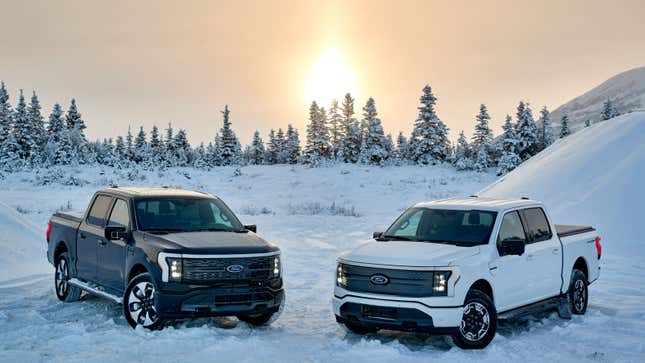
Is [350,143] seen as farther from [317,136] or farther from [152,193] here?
[152,193]

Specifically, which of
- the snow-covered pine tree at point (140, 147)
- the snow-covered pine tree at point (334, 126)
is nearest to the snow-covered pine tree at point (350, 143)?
the snow-covered pine tree at point (334, 126)

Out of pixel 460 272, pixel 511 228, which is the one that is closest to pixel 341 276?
pixel 460 272

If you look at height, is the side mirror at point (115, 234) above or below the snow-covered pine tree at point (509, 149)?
below

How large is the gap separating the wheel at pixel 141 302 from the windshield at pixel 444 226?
3421 millimetres

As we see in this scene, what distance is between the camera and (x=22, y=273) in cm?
1327

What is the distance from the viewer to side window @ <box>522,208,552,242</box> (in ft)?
31.1

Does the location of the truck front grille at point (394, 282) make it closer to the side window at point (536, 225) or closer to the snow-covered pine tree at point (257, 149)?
the side window at point (536, 225)

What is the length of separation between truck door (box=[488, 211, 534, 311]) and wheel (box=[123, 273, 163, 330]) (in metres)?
4.48

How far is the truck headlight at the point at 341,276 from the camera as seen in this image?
8.34 metres

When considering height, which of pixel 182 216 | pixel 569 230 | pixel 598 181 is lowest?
pixel 569 230

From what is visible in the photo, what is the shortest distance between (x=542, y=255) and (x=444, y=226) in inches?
64.0

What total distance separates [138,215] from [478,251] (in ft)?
16.0

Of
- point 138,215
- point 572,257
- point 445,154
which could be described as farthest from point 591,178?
point 445,154

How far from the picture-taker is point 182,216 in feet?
31.4
